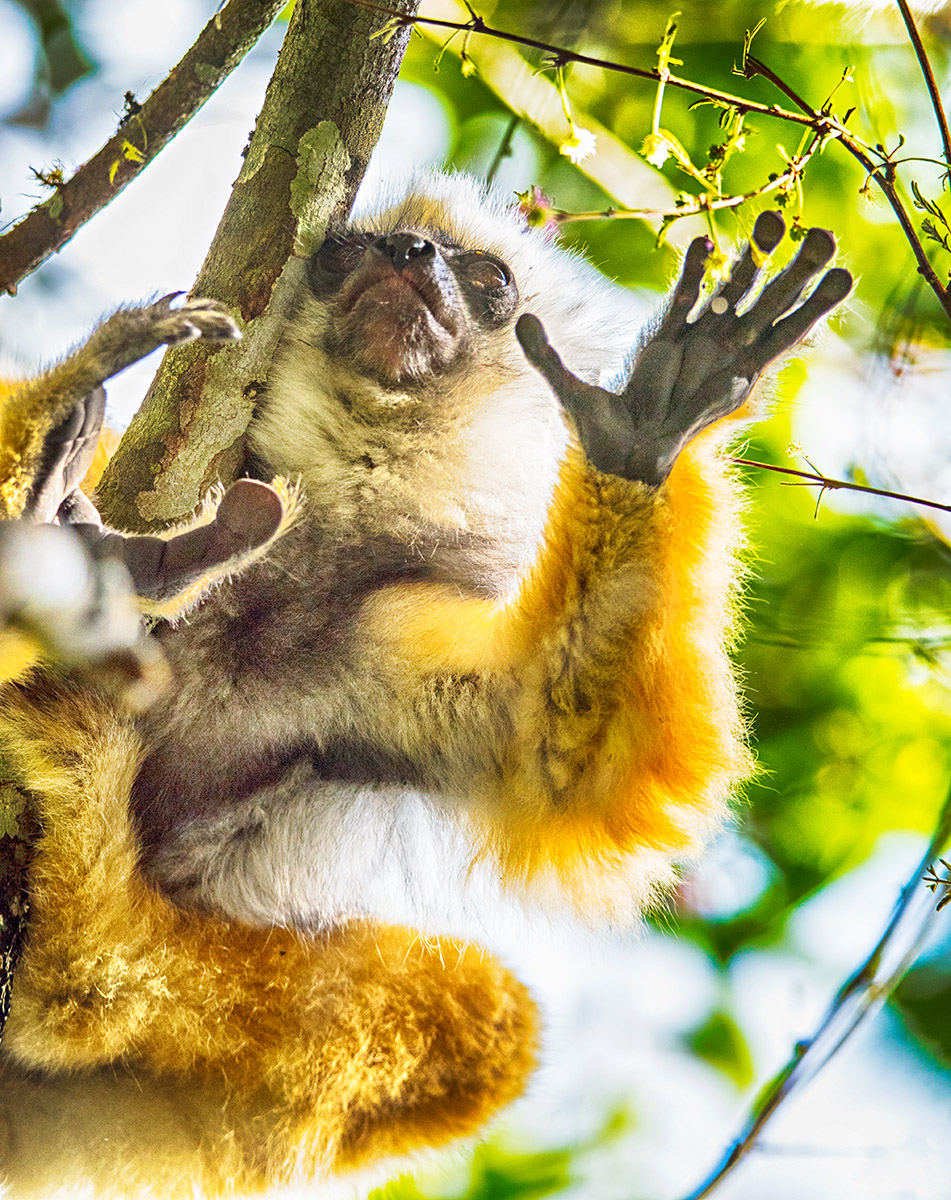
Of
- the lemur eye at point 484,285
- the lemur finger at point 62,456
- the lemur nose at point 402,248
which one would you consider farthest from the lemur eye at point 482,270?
the lemur finger at point 62,456

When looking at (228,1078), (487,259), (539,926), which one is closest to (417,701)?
(539,926)

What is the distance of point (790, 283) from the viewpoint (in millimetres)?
1667

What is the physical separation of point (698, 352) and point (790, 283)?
180 mm

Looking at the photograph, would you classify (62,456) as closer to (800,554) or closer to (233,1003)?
(233,1003)

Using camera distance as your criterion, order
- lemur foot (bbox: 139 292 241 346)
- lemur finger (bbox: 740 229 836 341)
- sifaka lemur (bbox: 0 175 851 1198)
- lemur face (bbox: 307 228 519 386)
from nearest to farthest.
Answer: lemur foot (bbox: 139 292 241 346) → lemur finger (bbox: 740 229 836 341) → sifaka lemur (bbox: 0 175 851 1198) → lemur face (bbox: 307 228 519 386)

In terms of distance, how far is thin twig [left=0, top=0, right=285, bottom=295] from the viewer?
63.4 inches

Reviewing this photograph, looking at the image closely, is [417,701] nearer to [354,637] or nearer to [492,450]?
[354,637]

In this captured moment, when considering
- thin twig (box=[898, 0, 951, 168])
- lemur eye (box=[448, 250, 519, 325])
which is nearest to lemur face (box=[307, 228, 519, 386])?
lemur eye (box=[448, 250, 519, 325])

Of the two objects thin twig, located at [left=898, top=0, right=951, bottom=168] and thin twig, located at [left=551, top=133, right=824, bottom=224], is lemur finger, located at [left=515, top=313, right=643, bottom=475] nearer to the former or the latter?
thin twig, located at [left=551, top=133, right=824, bottom=224]

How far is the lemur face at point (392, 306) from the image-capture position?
2410mm

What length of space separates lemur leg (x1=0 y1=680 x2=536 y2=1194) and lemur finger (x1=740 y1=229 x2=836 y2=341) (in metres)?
1.37

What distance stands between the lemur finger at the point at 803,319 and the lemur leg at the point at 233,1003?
53.3 inches

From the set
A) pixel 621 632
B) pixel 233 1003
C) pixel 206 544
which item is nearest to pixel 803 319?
pixel 621 632

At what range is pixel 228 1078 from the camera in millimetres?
2043
